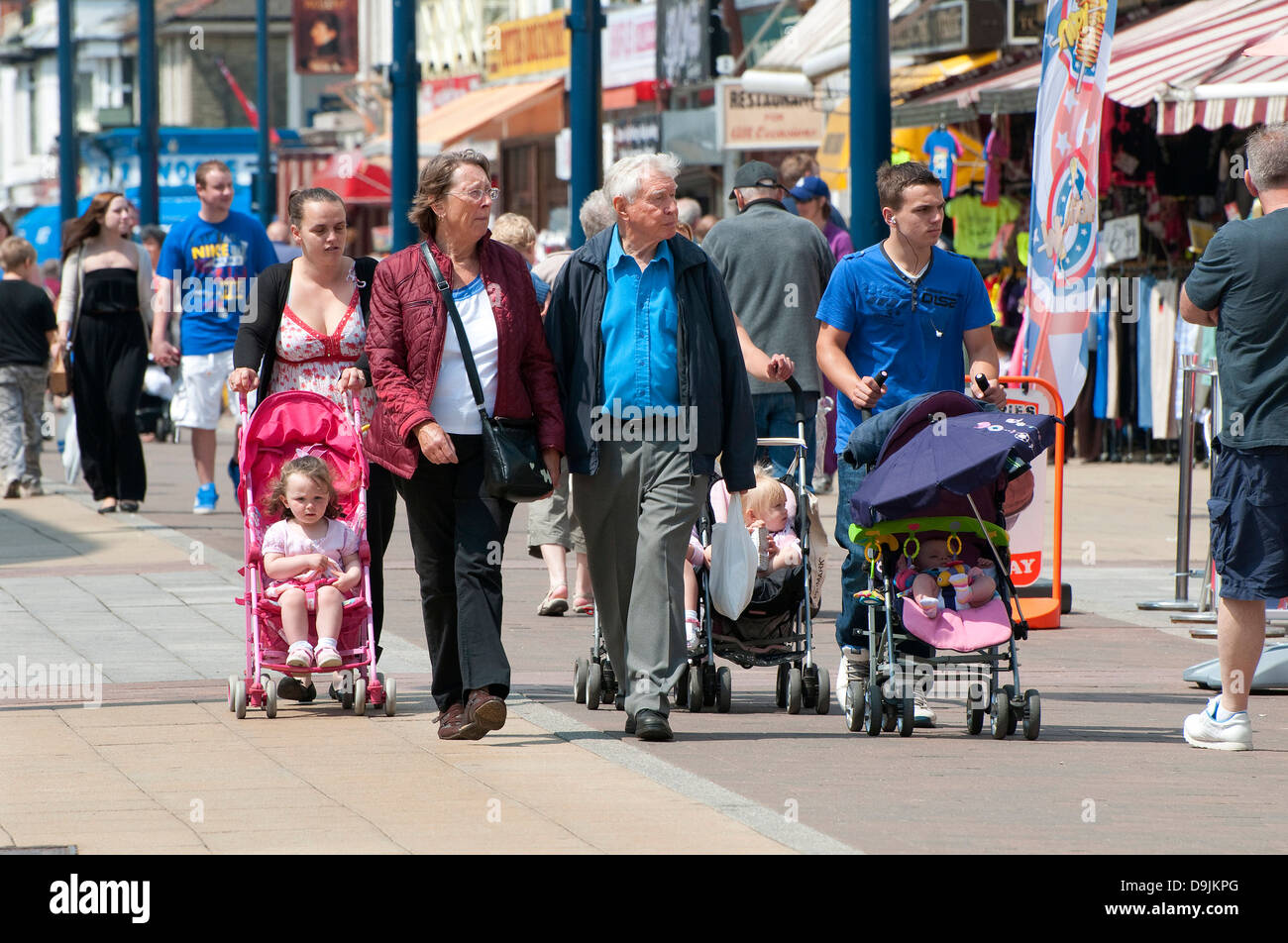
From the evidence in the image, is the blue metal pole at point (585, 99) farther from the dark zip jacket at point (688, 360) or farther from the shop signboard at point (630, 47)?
the shop signboard at point (630, 47)

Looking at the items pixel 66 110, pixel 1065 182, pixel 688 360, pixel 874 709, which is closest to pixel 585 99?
pixel 1065 182

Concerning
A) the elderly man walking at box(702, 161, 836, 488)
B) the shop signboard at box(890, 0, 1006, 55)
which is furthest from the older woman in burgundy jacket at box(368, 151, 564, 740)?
the shop signboard at box(890, 0, 1006, 55)

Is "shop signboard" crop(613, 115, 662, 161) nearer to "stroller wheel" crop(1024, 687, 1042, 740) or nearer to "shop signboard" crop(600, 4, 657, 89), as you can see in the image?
"shop signboard" crop(600, 4, 657, 89)

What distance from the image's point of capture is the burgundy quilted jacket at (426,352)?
7.14 metres

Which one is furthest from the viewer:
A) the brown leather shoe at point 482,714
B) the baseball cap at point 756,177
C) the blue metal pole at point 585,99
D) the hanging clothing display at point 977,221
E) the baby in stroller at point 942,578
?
the hanging clothing display at point 977,221

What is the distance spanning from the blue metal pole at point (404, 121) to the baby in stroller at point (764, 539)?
34.8 feet

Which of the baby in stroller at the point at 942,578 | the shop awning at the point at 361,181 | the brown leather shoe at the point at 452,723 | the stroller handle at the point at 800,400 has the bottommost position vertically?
the brown leather shoe at the point at 452,723

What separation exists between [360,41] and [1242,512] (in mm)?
44123

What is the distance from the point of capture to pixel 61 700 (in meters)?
8.02

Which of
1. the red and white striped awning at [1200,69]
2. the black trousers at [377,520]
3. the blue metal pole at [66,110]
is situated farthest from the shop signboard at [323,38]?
the black trousers at [377,520]

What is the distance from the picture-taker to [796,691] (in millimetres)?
7883

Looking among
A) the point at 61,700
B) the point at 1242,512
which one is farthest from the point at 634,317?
the point at 61,700

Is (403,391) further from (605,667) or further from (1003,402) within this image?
(1003,402)

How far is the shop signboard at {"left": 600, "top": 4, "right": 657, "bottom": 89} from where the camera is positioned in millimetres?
31344
